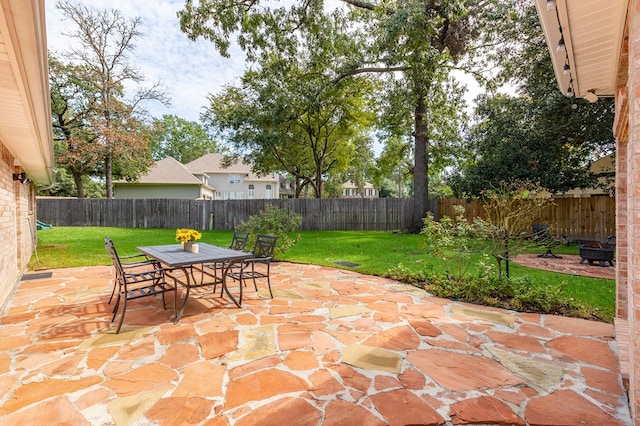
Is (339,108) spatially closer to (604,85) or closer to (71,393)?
(604,85)

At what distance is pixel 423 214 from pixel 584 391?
442 inches

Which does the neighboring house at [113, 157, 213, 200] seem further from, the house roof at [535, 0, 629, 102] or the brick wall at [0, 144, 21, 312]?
the house roof at [535, 0, 629, 102]

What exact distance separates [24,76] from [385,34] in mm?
9569

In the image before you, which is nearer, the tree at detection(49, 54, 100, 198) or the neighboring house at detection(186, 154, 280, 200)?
the tree at detection(49, 54, 100, 198)

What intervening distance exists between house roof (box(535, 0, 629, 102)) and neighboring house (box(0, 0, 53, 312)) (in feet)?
10.0

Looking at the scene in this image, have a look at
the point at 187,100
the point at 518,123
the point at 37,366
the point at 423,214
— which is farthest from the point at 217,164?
the point at 37,366

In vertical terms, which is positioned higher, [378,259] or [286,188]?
[286,188]

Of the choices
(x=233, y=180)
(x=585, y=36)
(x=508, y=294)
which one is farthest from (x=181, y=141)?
(x=585, y=36)

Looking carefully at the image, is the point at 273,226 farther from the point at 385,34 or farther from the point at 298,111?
the point at 385,34

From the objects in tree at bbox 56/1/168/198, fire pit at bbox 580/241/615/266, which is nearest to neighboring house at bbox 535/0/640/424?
fire pit at bbox 580/241/615/266

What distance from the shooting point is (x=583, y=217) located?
36.6 feet

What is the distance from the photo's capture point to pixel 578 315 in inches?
155

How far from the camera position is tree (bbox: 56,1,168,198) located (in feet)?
54.6

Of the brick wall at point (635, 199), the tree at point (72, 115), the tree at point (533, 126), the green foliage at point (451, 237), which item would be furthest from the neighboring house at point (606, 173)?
the tree at point (72, 115)
